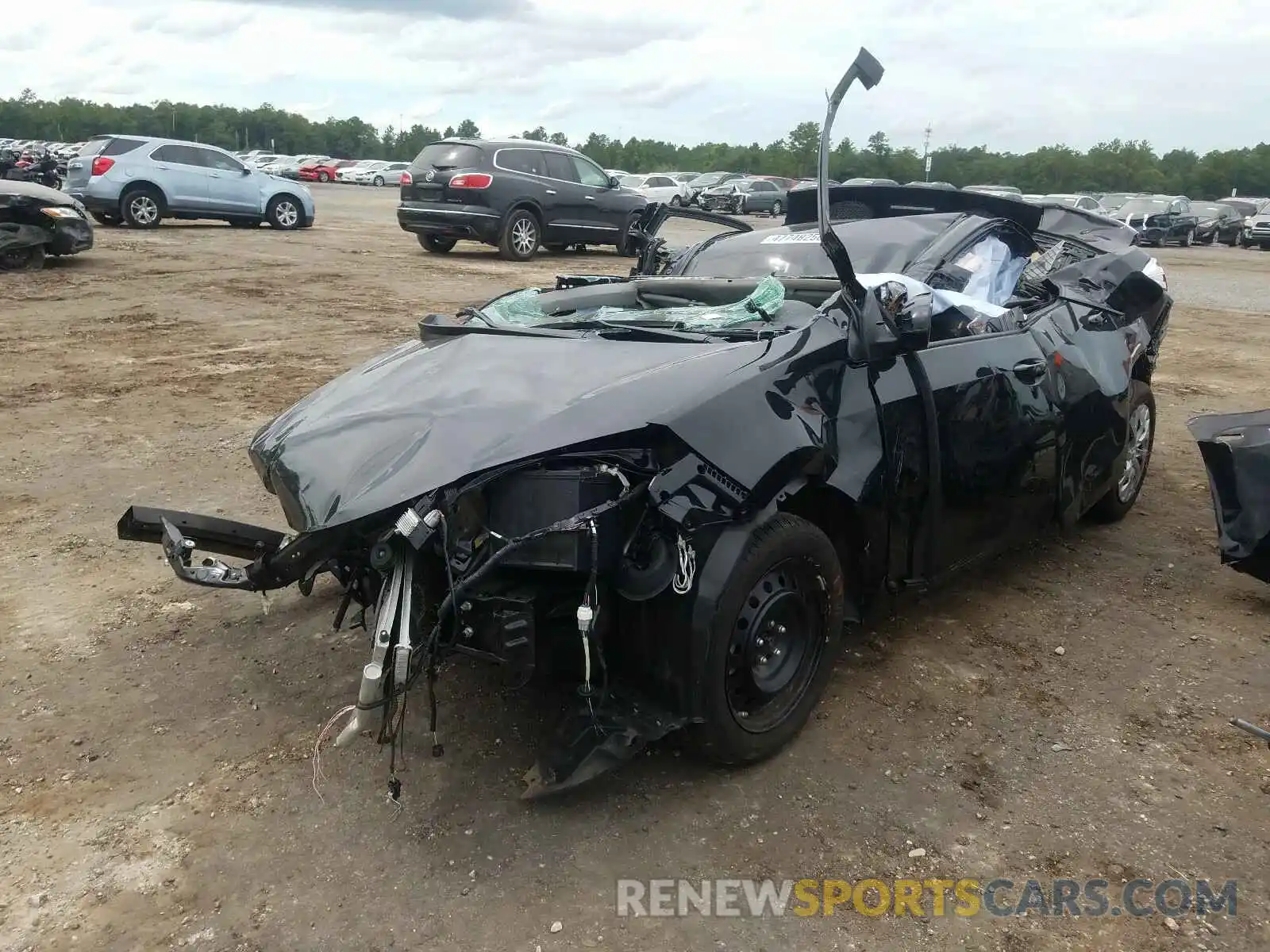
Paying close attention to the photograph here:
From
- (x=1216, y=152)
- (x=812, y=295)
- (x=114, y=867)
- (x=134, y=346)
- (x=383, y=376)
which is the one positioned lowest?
(x=114, y=867)

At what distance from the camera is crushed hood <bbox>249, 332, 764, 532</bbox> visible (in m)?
2.56

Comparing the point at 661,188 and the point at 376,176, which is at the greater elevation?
the point at 376,176

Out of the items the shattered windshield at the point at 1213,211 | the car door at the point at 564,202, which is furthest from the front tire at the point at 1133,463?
the shattered windshield at the point at 1213,211

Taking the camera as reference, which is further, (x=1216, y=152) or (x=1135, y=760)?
(x=1216, y=152)

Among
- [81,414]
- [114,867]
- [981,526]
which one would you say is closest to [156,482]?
[81,414]

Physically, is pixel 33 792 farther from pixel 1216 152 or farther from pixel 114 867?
pixel 1216 152

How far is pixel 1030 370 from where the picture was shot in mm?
3904

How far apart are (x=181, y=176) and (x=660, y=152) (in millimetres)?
75467

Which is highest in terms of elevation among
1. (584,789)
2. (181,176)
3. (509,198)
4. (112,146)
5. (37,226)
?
(112,146)

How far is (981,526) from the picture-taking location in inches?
146

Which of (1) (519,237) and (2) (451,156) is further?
(1) (519,237)

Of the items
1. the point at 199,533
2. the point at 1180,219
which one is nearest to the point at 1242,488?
the point at 199,533

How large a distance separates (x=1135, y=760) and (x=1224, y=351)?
348 inches

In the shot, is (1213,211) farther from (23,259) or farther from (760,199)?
(23,259)
